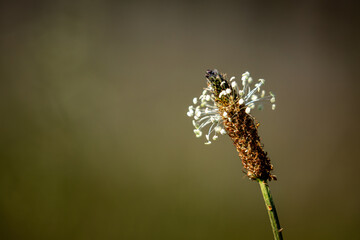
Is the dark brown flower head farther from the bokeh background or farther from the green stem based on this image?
the bokeh background

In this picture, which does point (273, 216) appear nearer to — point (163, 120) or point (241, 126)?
point (241, 126)

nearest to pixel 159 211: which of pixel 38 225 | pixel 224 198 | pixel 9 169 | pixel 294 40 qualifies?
pixel 224 198

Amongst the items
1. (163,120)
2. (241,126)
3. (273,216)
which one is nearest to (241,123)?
(241,126)

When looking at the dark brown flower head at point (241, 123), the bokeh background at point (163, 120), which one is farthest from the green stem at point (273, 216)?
the bokeh background at point (163, 120)

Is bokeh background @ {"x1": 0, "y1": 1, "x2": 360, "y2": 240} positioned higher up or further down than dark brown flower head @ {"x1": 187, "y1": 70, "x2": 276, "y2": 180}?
higher up

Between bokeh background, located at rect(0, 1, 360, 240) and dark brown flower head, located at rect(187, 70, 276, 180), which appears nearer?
dark brown flower head, located at rect(187, 70, 276, 180)

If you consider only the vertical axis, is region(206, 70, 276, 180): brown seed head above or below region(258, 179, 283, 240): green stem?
above

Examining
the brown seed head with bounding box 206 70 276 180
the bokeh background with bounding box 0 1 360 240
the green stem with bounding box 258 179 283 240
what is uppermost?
the bokeh background with bounding box 0 1 360 240

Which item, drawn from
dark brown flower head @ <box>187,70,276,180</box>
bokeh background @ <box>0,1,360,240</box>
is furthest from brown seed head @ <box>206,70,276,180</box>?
bokeh background @ <box>0,1,360,240</box>
